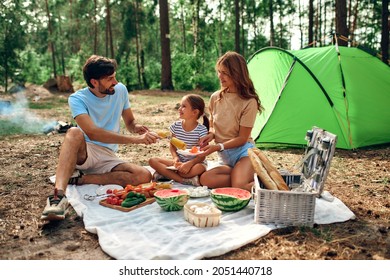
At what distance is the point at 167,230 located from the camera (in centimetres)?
293

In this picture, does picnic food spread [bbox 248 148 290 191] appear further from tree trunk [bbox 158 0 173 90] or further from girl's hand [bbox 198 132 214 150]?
tree trunk [bbox 158 0 173 90]

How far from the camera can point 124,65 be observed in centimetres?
2192

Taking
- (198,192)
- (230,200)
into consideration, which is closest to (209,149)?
(198,192)

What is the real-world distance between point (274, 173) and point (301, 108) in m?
3.16

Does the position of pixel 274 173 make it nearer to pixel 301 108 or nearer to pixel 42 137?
pixel 301 108

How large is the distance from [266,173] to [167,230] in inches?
37.7

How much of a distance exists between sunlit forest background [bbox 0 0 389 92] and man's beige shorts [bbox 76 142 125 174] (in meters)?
4.60

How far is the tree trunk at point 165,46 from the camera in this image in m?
15.7

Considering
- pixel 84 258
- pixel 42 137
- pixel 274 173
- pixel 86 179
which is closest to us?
pixel 84 258

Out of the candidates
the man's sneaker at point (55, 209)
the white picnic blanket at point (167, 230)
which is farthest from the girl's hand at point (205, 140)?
the man's sneaker at point (55, 209)

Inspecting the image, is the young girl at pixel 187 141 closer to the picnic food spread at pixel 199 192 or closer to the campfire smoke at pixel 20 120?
the picnic food spread at pixel 199 192

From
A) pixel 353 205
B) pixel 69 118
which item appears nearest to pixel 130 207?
pixel 353 205

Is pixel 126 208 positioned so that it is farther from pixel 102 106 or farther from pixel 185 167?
pixel 102 106

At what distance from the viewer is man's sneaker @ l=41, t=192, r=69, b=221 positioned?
302 centimetres
